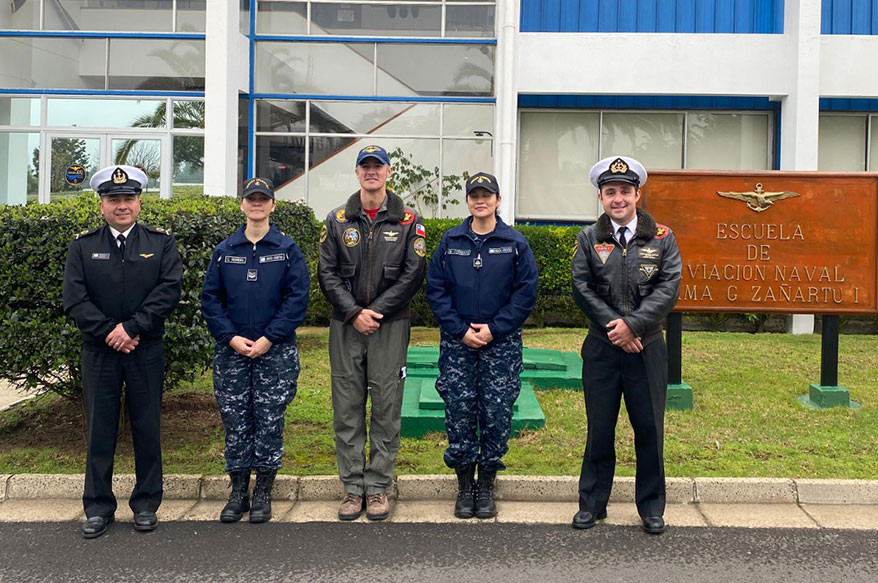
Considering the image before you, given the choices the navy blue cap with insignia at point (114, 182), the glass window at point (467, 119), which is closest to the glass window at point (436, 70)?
the glass window at point (467, 119)

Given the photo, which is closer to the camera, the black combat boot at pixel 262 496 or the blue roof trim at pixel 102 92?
the black combat boot at pixel 262 496

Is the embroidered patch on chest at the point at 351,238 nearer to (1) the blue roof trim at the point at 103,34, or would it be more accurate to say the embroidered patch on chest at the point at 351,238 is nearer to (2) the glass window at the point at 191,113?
(2) the glass window at the point at 191,113

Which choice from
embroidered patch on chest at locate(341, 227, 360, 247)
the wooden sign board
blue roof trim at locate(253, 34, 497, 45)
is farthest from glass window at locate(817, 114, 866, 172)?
embroidered patch on chest at locate(341, 227, 360, 247)

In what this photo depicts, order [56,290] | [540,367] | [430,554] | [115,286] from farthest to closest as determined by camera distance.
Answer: [540,367] → [56,290] → [115,286] → [430,554]

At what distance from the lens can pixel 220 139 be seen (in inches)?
579

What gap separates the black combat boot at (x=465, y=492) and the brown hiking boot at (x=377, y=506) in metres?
0.44

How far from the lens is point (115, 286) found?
4871 mm

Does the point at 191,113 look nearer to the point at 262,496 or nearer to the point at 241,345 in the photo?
the point at 241,345

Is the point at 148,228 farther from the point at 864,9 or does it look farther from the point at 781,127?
the point at 864,9

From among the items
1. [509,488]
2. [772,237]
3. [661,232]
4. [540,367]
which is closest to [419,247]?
[661,232]

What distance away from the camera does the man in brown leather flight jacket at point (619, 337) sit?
16.0 feet

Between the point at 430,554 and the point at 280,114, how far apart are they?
1267 centimetres

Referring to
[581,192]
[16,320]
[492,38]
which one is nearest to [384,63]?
[492,38]

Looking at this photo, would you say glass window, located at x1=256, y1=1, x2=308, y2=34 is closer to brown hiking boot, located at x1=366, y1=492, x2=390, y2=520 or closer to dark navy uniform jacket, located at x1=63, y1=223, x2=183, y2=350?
dark navy uniform jacket, located at x1=63, y1=223, x2=183, y2=350
